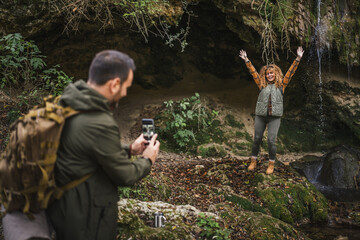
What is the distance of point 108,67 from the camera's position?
1666 mm

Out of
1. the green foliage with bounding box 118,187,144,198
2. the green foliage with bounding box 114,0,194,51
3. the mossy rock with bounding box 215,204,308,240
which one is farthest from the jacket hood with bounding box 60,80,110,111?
the green foliage with bounding box 114,0,194,51

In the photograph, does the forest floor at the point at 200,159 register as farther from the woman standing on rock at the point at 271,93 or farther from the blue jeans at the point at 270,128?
the woman standing on rock at the point at 271,93

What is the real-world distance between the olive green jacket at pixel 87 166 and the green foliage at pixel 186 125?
6.36m

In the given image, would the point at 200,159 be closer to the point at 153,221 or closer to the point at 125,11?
the point at 125,11

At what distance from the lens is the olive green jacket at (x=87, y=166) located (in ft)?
5.30

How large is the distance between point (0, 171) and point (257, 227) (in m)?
3.41

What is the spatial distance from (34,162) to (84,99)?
42 centimetres

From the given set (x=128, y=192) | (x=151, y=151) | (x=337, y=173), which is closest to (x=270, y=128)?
(x=128, y=192)

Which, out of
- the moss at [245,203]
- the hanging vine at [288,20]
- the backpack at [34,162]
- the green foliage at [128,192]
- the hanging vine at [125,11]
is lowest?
the moss at [245,203]

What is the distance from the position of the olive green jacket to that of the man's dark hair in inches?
3.5

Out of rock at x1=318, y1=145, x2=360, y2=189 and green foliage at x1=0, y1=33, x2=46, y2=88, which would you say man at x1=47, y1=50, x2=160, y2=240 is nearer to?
green foliage at x1=0, y1=33, x2=46, y2=88

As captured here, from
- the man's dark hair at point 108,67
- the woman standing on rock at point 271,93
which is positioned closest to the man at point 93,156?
the man's dark hair at point 108,67

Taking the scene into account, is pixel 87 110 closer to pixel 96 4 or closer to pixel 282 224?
pixel 282 224

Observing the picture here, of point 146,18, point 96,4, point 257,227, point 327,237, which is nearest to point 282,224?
point 257,227
